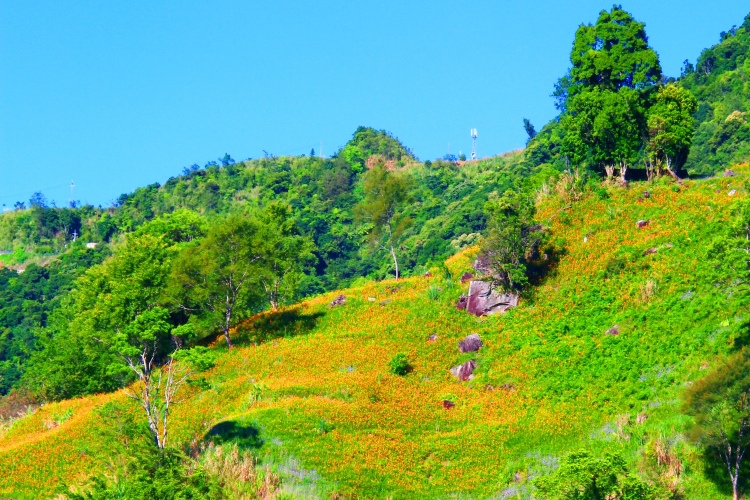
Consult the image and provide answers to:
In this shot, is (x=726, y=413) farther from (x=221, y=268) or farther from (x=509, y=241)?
(x=221, y=268)

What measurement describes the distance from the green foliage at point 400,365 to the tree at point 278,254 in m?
12.5

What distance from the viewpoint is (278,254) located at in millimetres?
64875

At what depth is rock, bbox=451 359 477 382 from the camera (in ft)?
162

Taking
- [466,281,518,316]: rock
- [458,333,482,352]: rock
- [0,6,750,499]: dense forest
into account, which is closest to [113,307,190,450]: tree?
[0,6,750,499]: dense forest

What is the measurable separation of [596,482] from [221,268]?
33497 mm

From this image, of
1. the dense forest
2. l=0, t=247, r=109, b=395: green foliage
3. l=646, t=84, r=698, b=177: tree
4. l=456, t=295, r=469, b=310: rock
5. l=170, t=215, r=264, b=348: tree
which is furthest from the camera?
l=0, t=247, r=109, b=395: green foliage

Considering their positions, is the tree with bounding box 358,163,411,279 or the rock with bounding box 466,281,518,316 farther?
the tree with bounding box 358,163,411,279

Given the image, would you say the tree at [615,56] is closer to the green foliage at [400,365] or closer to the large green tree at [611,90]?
the large green tree at [611,90]

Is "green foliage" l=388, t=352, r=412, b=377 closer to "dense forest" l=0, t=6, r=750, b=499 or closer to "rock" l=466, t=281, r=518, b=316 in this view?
"dense forest" l=0, t=6, r=750, b=499

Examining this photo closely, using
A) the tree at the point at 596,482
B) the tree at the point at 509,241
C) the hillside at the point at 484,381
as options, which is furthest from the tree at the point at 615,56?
the tree at the point at 596,482

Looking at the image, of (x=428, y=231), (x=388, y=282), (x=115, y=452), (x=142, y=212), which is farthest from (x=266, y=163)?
(x=115, y=452)

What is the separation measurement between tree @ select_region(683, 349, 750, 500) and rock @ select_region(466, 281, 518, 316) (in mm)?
19658

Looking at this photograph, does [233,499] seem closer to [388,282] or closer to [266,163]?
[388,282]

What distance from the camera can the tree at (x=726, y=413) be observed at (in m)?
32.9
